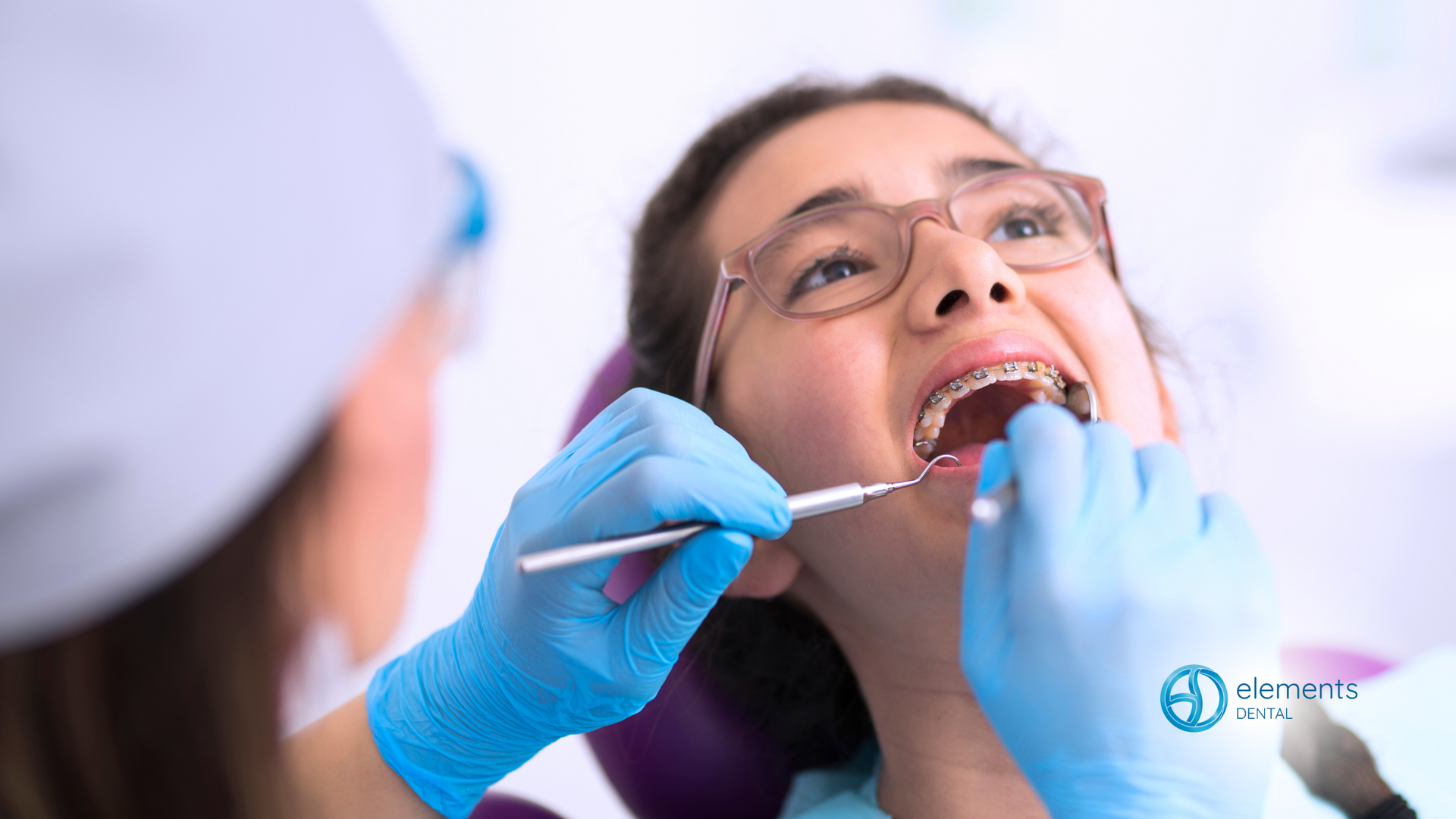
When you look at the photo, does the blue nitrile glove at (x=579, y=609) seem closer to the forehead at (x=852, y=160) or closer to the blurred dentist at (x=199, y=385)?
the blurred dentist at (x=199, y=385)

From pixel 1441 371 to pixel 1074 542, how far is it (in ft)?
8.00

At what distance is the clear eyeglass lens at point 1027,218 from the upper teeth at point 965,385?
0.21 metres

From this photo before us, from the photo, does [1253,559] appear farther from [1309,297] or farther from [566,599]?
[1309,297]

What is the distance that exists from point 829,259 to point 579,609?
25.5 inches

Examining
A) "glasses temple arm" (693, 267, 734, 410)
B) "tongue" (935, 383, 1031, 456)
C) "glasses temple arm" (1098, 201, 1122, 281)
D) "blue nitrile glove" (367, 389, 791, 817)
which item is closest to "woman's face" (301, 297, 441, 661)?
"blue nitrile glove" (367, 389, 791, 817)

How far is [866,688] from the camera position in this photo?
154 centimetres

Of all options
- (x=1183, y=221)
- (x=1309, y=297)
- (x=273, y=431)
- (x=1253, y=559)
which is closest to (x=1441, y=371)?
(x=1309, y=297)

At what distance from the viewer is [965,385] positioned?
3.76 ft

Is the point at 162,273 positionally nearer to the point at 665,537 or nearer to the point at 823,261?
the point at 665,537

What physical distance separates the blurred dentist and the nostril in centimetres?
38

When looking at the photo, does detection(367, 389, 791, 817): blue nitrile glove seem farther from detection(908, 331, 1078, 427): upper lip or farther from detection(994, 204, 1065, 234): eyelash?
detection(994, 204, 1065, 234): eyelash

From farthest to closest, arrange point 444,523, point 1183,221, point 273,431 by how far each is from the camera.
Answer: point 1183,221 → point 444,523 → point 273,431

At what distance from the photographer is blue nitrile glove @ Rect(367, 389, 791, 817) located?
41.8 inches

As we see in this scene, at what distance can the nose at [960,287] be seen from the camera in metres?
1.17
